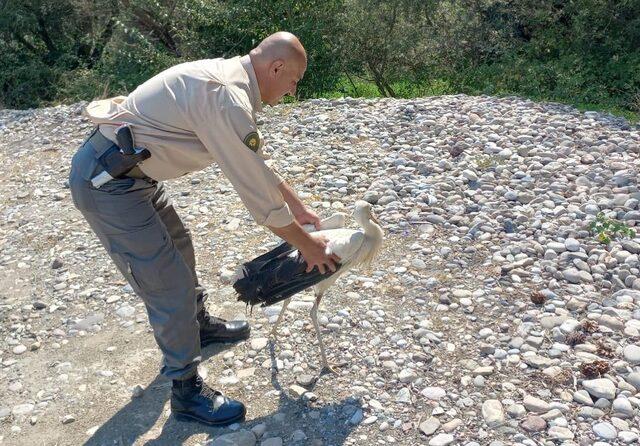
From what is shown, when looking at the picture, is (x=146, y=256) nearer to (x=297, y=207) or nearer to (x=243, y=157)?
(x=243, y=157)

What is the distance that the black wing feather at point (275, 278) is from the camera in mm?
4289

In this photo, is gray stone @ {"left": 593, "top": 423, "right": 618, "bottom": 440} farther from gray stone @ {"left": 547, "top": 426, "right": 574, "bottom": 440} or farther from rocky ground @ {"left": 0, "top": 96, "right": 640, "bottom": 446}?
gray stone @ {"left": 547, "top": 426, "right": 574, "bottom": 440}

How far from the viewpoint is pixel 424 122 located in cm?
853

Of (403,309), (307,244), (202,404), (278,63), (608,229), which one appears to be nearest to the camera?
(278,63)

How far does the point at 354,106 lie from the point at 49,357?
19.2 ft

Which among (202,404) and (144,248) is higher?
(144,248)

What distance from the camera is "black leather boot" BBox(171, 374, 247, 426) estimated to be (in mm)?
4234

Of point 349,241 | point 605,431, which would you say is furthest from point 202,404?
point 605,431

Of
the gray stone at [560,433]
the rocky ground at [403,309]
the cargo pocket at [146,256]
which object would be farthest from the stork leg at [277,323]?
the gray stone at [560,433]

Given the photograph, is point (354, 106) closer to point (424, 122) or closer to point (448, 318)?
point (424, 122)

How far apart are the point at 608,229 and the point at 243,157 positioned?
153 inches

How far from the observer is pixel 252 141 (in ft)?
11.6

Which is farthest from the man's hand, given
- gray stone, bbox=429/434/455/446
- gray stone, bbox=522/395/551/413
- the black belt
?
gray stone, bbox=522/395/551/413

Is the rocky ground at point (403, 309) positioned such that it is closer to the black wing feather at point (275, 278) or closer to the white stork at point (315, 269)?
the white stork at point (315, 269)
